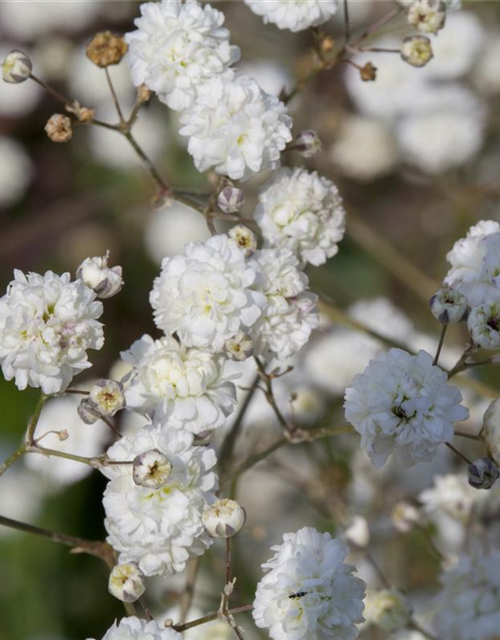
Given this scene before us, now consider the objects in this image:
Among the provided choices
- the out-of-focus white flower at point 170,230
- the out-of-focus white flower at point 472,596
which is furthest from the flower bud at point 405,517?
the out-of-focus white flower at point 170,230

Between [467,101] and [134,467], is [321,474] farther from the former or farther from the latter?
[467,101]

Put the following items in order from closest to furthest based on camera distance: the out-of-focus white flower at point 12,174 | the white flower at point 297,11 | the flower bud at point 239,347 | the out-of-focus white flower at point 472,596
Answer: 1. the flower bud at point 239,347
2. the white flower at point 297,11
3. the out-of-focus white flower at point 472,596
4. the out-of-focus white flower at point 12,174

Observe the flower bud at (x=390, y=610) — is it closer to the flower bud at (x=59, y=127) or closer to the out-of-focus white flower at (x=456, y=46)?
the flower bud at (x=59, y=127)

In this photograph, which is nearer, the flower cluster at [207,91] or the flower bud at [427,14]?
the flower cluster at [207,91]

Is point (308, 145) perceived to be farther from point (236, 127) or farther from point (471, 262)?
point (471, 262)

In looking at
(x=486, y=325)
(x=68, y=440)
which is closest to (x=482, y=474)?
(x=486, y=325)

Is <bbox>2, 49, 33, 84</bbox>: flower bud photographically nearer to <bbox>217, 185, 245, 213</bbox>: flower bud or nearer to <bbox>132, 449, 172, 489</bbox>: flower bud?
<bbox>217, 185, 245, 213</bbox>: flower bud

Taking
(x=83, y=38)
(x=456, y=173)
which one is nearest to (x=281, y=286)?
(x=456, y=173)

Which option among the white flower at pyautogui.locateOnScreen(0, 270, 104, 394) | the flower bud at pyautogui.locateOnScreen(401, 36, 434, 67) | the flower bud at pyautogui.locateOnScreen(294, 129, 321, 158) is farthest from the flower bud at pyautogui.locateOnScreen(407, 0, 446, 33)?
the white flower at pyautogui.locateOnScreen(0, 270, 104, 394)
